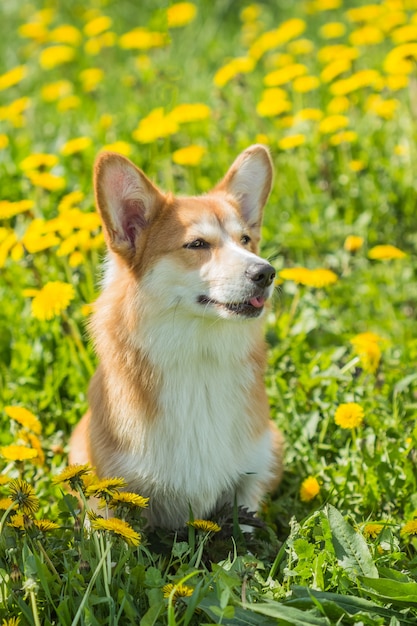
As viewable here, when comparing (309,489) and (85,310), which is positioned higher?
(85,310)

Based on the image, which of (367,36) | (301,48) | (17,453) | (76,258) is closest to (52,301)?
(76,258)

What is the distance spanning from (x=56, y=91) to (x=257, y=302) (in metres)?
4.10

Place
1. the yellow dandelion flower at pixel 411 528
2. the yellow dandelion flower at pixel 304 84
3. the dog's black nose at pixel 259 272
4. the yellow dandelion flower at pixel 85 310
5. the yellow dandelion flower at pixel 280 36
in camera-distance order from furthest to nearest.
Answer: the yellow dandelion flower at pixel 280 36 < the yellow dandelion flower at pixel 304 84 < the yellow dandelion flower at pixel 85 310 < the dog's black nose at pixel 259 272 < the yellow dandelion flower at pixel 411 528

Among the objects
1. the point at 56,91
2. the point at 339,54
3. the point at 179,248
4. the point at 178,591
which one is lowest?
the point at 178,591

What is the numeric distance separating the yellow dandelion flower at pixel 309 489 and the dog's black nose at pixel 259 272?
2.94 feet

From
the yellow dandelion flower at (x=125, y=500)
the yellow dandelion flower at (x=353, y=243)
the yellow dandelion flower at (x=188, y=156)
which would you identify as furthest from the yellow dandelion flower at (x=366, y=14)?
the yellow dandelion flower at (x=125, y=500)

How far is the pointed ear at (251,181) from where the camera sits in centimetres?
358

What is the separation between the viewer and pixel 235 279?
3.08m

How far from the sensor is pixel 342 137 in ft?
17.5

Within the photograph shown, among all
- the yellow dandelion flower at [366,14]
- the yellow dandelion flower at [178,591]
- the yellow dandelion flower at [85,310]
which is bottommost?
the yellow dandelion flower at [178,591]

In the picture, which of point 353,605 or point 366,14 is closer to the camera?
point 353,605

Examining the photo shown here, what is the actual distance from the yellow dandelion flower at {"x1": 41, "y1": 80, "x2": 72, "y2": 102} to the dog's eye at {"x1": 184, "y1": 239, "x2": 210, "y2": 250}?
12.4ft

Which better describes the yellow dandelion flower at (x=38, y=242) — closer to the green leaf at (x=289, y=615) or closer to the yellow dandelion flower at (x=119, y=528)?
the yellow dandelion flower at (x=119, y=528)

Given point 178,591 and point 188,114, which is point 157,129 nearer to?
point 188,114
